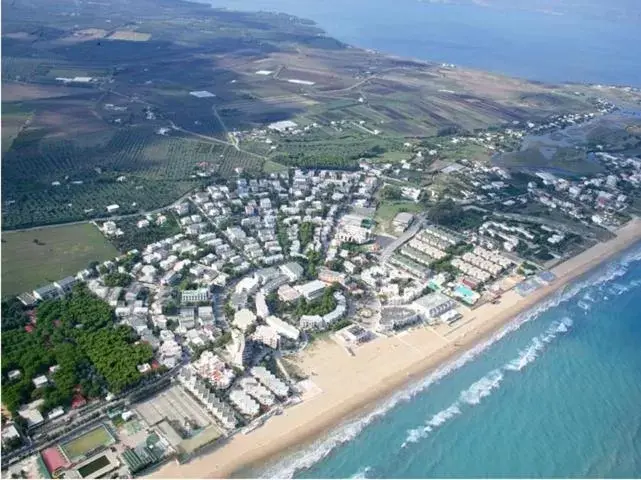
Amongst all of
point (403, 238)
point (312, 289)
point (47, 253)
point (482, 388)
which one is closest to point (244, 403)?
point (312, 289)

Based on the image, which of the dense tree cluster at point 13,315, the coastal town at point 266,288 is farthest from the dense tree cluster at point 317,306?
the dense tree cluster at point 13,315

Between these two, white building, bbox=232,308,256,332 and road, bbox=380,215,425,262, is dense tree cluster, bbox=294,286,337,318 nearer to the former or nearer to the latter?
white building, bbox=232,308,256,332

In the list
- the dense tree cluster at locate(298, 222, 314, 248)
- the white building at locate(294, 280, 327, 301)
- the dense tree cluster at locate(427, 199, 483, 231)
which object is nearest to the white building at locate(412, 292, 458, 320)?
the white building at locate(294, 280, 327, 301)

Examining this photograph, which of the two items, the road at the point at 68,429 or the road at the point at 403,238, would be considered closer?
the road at the point at 68,429

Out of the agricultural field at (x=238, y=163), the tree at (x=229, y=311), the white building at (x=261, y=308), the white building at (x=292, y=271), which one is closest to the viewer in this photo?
the white building at (x=261, y=308)

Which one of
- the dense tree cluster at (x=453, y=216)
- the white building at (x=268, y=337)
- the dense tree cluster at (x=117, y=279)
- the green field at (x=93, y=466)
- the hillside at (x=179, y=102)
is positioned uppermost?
the hillside at (x=179, y=102)

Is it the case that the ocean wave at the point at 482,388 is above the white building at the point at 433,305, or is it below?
below

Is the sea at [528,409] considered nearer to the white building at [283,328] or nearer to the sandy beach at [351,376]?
the sandy beach at [351,376]
